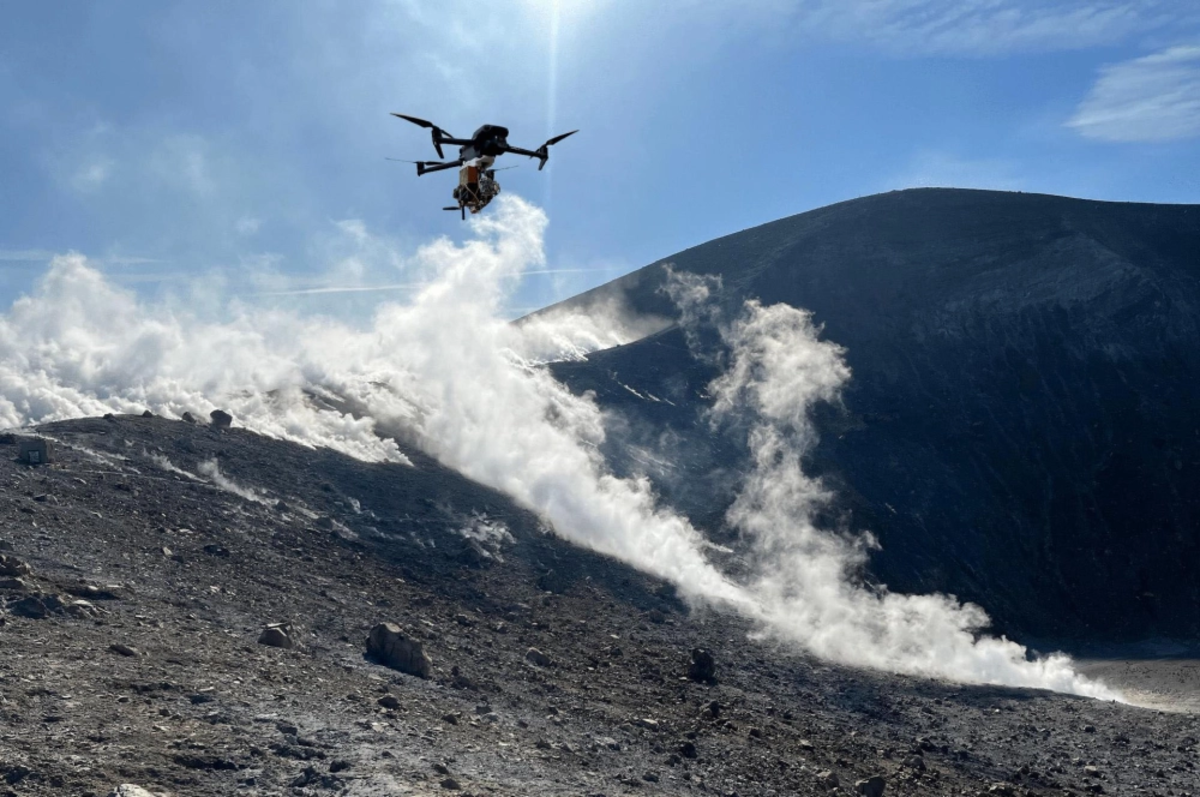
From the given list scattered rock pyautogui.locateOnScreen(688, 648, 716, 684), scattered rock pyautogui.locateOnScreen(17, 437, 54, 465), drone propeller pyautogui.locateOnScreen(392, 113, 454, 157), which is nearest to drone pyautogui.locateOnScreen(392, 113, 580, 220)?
drone propeller pyautogui.locateOnScreen(392, 113, 454, 157)

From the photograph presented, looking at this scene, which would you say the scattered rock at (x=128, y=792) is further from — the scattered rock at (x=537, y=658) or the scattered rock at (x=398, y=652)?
the scattered rock at (x=537, y=658)

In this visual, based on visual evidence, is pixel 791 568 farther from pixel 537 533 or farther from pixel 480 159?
pixel 480 159

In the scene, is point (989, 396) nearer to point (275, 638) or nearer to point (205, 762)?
point (275, 638)

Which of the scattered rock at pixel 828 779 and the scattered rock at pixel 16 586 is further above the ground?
the scattered rock at pixel 16 586

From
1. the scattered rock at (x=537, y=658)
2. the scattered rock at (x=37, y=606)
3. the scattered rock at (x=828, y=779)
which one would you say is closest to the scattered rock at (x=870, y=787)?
the scattered rock at (x=828, y=779)

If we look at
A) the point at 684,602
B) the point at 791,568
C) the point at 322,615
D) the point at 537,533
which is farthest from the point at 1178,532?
the point at 322,615

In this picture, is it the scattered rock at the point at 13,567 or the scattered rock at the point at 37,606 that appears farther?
the scattered rock at the point at 13,567

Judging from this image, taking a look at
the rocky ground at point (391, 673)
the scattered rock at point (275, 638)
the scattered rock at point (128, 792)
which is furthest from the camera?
the scattered rock at point (275, 638)
